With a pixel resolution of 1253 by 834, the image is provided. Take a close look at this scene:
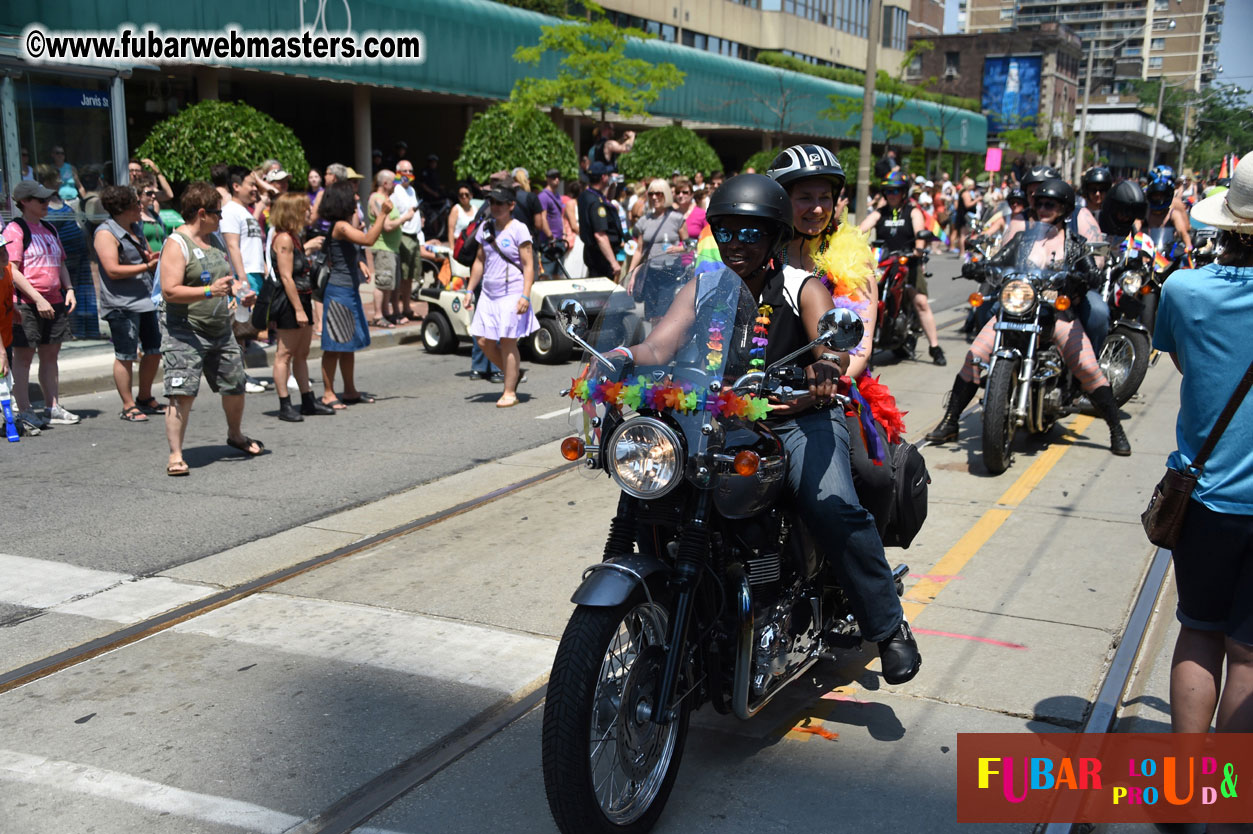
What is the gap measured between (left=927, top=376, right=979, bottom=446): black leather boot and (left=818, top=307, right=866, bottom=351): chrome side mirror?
5.34m

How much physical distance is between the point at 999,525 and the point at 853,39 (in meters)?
54.1

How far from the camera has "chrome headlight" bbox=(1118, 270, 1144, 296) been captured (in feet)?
30.6

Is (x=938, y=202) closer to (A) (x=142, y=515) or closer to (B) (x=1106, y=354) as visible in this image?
(B) (x=1106, y=354)

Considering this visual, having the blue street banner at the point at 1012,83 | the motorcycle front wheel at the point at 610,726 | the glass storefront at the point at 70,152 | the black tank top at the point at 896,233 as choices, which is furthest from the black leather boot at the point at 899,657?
the blue street banner at the point at 1012,83

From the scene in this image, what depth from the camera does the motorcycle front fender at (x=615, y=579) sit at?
10.2 feet

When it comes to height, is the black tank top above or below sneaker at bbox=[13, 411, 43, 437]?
above

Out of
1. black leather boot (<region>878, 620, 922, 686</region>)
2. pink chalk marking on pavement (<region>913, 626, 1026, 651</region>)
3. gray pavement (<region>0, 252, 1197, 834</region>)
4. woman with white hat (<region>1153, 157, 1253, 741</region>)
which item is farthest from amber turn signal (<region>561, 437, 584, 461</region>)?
pink chalk marking on pavement (<region>913, 626, 1026, 651</region>)

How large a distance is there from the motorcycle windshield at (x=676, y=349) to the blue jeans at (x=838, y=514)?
344 mm

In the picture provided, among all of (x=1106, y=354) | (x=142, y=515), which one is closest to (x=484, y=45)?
(x=1106, y=354)

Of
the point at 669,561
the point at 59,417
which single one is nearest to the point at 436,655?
the point at 669,561

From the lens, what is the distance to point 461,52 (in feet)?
78.4

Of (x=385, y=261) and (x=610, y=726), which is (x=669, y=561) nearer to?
(x=610, y=726)

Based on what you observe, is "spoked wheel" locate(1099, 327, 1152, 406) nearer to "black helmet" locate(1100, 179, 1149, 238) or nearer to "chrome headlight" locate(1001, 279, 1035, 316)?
"black helmet" locate(1100, 179, 1149, 238)

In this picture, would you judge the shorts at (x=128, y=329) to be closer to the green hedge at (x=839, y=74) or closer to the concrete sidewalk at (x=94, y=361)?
the concrete sidewalk at (x=94, y=361)
